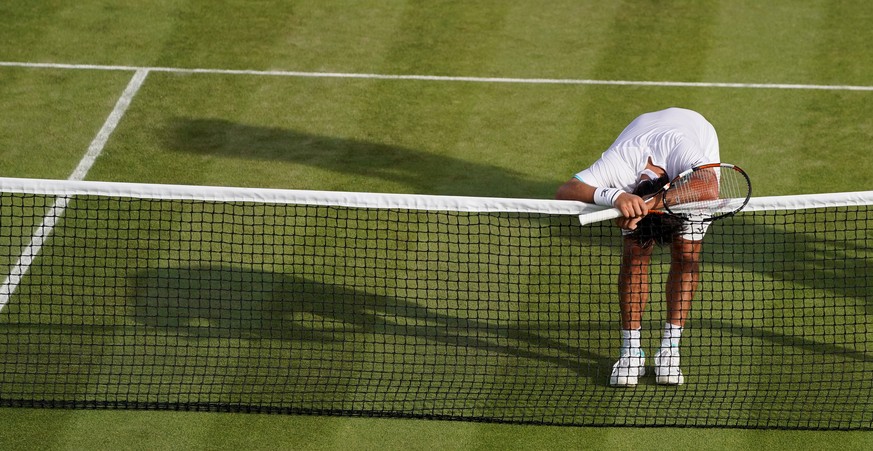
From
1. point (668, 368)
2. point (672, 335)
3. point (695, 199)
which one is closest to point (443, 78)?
point (672, 335)

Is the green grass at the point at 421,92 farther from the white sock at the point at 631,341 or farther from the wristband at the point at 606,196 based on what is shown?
the wristband at the point at 606,196

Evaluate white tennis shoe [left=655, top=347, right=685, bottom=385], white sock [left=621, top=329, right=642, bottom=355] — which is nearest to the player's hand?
white sock [left=621, top=329, right=642, bottom=355]

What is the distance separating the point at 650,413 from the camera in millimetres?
8430

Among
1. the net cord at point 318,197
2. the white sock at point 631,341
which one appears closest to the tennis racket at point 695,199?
the net cord at point 318,197

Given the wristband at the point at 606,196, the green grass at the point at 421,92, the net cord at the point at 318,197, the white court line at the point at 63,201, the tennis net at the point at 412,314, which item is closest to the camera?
the wristband at the point at 606,196

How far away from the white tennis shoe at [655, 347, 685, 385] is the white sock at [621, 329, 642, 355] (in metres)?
0.18

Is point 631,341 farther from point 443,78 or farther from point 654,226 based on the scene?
point 443,78

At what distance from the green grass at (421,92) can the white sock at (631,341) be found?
292 cm

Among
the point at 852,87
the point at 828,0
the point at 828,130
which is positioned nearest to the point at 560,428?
the point at 828,130

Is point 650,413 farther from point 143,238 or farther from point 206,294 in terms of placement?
point 143,238

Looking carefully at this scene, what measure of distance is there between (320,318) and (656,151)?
120 inches

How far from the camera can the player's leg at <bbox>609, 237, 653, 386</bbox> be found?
340 inches

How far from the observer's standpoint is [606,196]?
8.02 meters

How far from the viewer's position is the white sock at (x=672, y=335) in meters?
8.77
